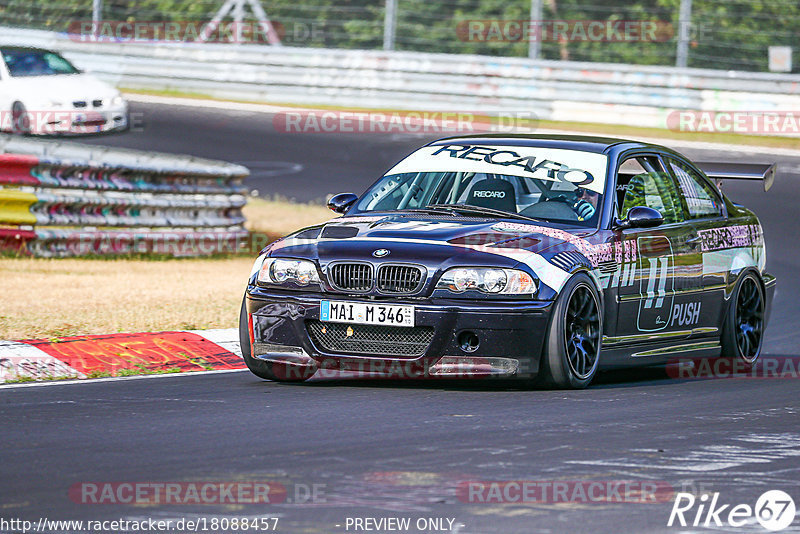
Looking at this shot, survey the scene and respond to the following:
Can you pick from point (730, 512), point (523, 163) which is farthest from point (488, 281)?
point (730, 512)

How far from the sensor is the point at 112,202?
15.8 meters

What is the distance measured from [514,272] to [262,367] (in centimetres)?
165

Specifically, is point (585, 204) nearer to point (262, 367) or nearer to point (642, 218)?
point (642, 218)

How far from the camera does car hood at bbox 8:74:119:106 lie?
23141 mm

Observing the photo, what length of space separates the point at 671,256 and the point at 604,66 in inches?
725

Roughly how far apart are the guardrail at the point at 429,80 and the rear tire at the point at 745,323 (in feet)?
50.8

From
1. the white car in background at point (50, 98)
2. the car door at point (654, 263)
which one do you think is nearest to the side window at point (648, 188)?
the car door at point (654, 263)

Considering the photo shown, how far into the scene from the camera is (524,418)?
25.2 ft

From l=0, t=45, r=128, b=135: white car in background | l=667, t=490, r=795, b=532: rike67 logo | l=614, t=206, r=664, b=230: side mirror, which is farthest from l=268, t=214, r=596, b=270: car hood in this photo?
l=0, t=45, r=128, b=135: white car in background

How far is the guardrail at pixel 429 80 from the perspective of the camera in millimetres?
26750

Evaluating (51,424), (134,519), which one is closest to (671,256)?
(51,424)

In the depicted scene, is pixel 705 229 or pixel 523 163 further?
pixel 705 229

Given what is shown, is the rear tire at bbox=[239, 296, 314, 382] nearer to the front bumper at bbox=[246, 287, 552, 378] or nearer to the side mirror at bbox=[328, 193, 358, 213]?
the front bumper at bbox=[246, 287, 552, 378]

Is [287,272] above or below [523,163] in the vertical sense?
below
